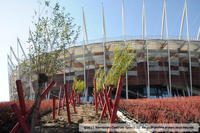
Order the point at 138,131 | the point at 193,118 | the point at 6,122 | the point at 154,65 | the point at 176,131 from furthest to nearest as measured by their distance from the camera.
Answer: the point at 154,65
the point at 6,122
the point at 193,118
the point at 138,131
the point at 176,131

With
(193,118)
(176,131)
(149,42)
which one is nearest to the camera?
(176,131)

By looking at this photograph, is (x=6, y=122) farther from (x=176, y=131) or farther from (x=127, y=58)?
(x=176, y=131)

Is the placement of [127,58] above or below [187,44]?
below

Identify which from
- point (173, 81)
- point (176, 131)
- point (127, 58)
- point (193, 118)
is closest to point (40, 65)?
point (127, 58)

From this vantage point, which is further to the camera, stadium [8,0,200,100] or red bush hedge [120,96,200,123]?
stadium [8,0,200,100]

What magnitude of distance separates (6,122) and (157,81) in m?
29.3

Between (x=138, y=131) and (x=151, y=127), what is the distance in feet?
1.33

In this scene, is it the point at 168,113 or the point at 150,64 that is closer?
the point at 168,113

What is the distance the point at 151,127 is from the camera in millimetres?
4008

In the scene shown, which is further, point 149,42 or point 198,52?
point 198,52

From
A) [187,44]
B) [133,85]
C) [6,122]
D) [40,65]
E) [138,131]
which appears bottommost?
[133,85]

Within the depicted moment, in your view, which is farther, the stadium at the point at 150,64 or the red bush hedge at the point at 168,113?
the stadium at the point at 150,64

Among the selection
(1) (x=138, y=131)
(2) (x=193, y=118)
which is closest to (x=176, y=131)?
(1) (x=138, y=131)

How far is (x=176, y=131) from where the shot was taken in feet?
11.4
